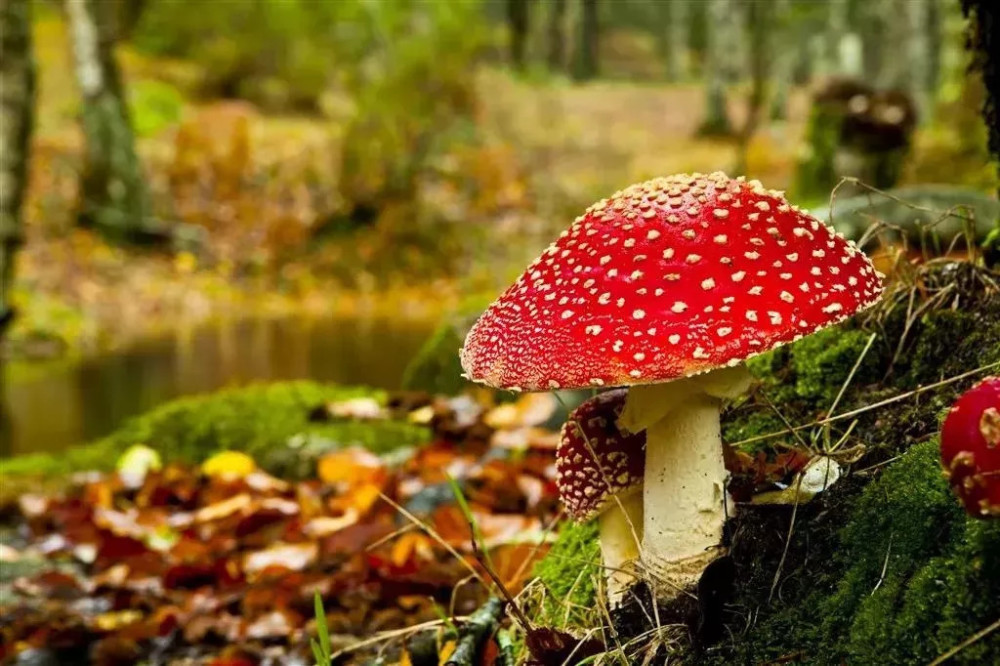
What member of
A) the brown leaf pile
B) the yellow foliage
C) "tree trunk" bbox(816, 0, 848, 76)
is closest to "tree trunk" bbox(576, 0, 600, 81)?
"tree trunk" bbox(816, 0, 848, 76)

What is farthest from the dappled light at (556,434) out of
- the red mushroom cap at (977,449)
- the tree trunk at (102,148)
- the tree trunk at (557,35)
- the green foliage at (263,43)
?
the tree trunk at (557,35)

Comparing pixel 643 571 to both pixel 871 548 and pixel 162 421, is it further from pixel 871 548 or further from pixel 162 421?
pixel 162 421

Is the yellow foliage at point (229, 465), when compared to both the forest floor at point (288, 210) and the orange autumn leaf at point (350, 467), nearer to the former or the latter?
the orange autumn leaf at point (350, 467)

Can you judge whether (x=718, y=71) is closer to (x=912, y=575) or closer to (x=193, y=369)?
(x=193, y=369)

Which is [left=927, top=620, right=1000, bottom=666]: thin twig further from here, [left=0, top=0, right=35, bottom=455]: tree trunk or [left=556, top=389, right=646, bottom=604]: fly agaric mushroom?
[left=0, top=0, right=35, bottom=455]: tree trunk

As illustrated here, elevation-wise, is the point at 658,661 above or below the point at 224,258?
above

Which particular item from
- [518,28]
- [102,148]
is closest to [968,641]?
[102,148]

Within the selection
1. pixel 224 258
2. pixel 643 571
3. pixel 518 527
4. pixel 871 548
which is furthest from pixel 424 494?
pixel 224 258

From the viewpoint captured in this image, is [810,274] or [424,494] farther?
[424,494]
